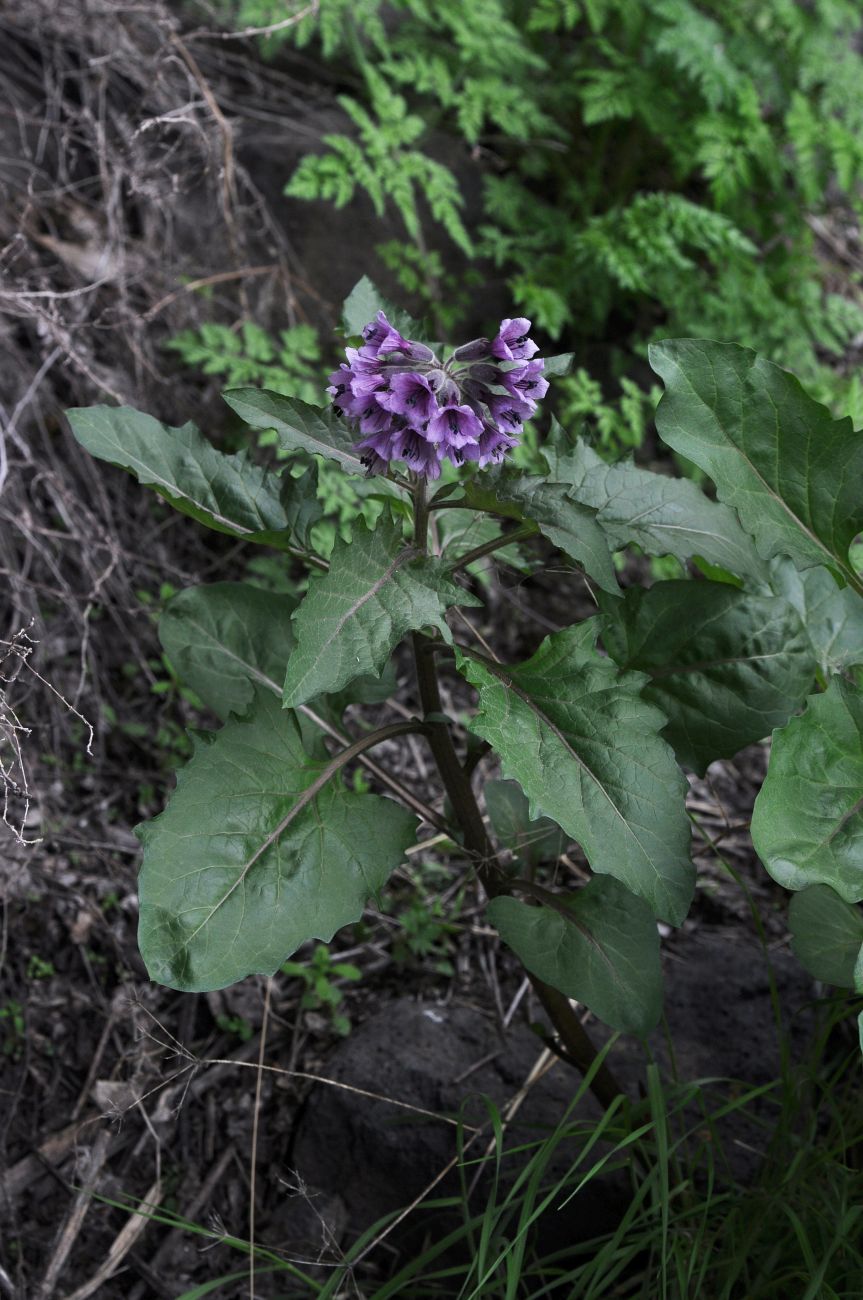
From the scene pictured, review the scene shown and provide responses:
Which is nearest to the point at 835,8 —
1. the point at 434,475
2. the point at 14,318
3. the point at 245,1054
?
the point at 14,318

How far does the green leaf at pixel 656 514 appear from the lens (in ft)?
5.84

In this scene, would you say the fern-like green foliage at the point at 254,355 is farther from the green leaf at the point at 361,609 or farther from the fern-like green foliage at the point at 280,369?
the green leaf at the point at 361,609

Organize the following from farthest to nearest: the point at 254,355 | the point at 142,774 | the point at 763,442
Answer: the point at 254,355, the point at 142,774, the point at 763,442

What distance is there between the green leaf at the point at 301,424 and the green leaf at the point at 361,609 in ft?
0.50

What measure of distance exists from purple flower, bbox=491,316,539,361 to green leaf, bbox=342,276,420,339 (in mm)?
244

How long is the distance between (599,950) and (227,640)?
0.87 meters

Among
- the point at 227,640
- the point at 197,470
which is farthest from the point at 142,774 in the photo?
the point at 197,470

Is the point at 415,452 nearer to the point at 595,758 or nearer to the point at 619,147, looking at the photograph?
the point at 595,758

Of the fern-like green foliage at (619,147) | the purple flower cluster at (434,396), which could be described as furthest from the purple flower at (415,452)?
the fern-like green foliage at (619,147)

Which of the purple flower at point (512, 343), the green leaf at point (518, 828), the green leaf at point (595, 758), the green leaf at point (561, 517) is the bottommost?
the green leaf at point (518, 828)

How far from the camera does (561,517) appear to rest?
1.63 m

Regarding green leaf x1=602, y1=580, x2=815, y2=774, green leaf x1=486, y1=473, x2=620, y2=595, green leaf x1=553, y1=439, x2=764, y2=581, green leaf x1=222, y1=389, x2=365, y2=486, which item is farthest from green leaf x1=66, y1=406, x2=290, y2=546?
green leaf x1=602, y1=580, x2=815, y2=774

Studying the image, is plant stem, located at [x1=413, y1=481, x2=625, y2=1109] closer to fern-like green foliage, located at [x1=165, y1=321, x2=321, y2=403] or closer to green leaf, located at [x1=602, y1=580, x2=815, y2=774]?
green leaf, located at [x1=602, y1=580, x2=815, y2=774]

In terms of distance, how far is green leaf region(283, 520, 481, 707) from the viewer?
1.48m
